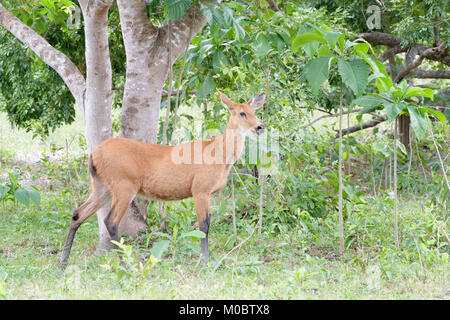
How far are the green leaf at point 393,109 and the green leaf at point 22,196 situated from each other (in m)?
4.36

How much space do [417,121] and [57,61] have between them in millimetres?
3932

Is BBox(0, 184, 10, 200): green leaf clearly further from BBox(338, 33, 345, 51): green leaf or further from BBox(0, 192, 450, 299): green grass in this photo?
BBox(338, 33, 345, 51): green leaf

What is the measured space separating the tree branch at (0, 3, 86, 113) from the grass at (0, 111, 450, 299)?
5.62 ft

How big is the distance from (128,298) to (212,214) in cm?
363

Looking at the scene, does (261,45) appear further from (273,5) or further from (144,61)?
(273,5)

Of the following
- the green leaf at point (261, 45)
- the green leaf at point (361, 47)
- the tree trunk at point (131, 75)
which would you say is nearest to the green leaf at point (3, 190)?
the tree trunk at point (131, 75)

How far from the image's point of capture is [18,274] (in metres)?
5.01

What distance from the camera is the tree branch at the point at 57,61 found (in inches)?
252

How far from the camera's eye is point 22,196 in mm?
7000

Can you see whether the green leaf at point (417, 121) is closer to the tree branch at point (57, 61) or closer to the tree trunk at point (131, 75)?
the tree trunk at point (131, 75)

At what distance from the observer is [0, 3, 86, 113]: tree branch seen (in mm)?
6395

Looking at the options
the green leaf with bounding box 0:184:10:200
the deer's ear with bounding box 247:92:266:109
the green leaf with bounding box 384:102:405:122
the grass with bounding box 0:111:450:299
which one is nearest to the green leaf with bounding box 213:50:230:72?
the deer's ear with bounding box 247:92:266:109
